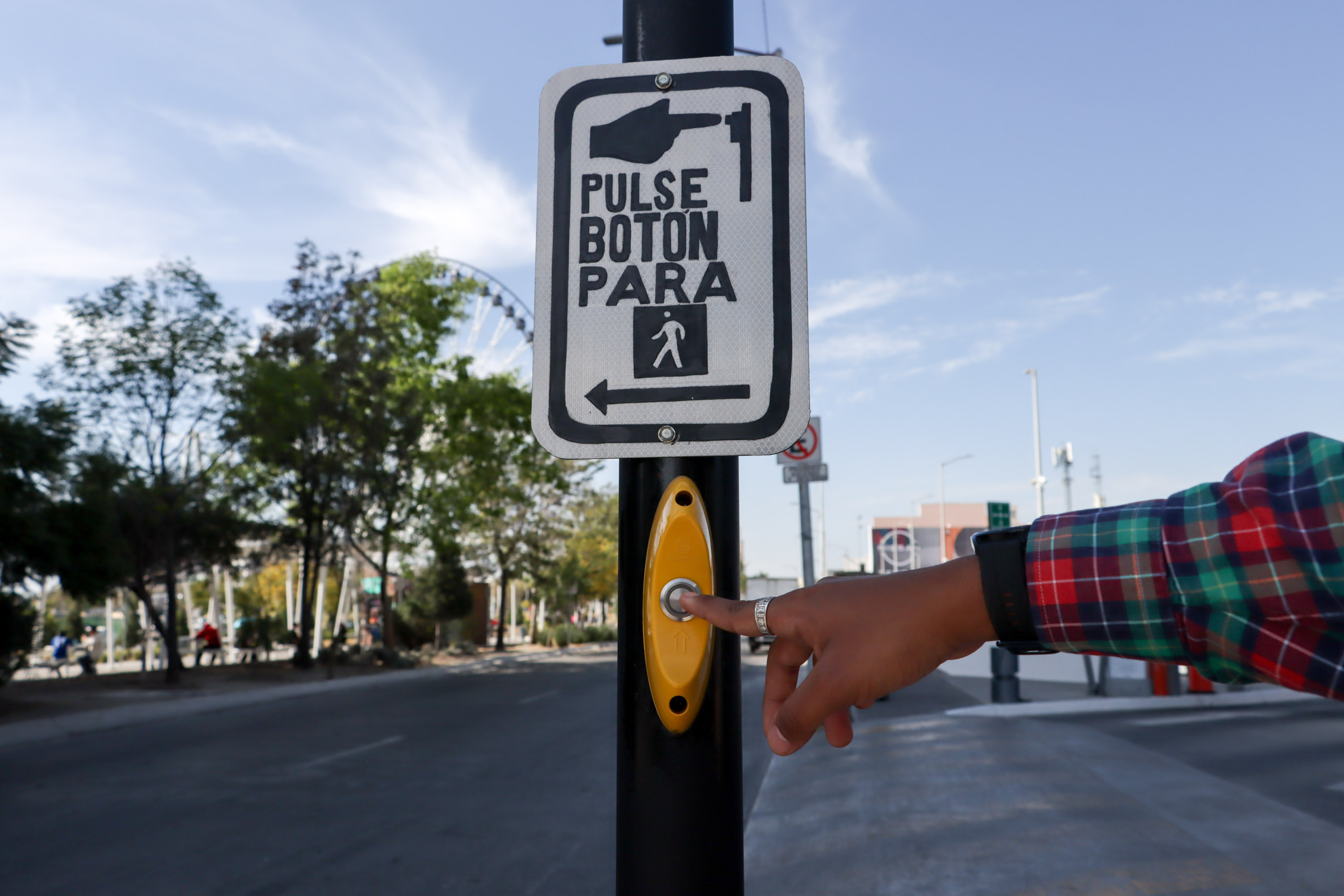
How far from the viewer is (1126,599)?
1020mm

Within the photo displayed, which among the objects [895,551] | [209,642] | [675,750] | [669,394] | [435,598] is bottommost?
[209,642]

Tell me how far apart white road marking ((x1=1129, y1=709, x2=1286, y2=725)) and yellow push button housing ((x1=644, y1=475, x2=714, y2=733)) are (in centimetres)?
1254

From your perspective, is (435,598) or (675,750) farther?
(435,598)

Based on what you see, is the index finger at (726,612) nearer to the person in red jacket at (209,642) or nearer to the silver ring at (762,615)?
the silver ring at (762,615)

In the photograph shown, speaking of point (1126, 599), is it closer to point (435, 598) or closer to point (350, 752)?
point (350, 752)

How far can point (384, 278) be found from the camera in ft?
101

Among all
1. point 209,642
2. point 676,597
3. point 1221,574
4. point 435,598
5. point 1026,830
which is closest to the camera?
point 1221,574

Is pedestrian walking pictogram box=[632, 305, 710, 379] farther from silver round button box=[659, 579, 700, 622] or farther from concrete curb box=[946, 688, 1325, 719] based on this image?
concrete curb box=[946, 688, 1325, 719]

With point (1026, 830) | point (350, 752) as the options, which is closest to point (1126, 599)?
point (1026, 830)

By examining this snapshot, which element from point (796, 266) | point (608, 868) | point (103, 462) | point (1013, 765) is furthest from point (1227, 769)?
point (103, 462)

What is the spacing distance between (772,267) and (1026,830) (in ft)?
19.2

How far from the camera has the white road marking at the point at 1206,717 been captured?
12547mm

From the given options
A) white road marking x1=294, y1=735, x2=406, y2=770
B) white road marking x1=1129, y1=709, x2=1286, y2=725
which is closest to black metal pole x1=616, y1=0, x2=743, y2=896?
white road marking x1=294, y1=735, x2=406, y2=770

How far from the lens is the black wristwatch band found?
3.51 ft
